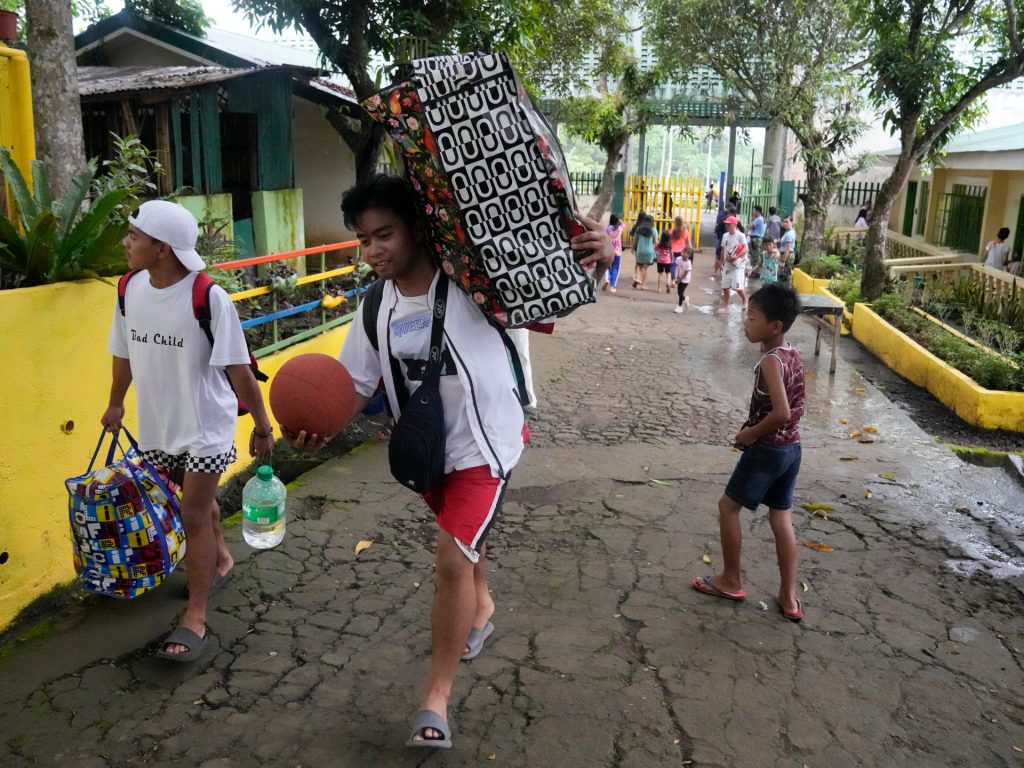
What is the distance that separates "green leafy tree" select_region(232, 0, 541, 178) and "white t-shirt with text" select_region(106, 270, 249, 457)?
253 inches

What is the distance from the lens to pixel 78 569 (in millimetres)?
3379

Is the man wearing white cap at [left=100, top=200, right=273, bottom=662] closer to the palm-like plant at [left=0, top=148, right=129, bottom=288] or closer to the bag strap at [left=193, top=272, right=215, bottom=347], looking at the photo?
the bag strap at [left=193, top=272, right=215, bottom=347]

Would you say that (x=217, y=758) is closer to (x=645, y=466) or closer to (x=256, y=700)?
(x=256, y=700)

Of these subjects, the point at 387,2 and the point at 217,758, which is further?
the point at 387,2

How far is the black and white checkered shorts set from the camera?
3.27m

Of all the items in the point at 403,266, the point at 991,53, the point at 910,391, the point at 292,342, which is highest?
the point at 991,53

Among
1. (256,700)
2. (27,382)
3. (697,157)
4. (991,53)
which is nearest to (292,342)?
(27,382)

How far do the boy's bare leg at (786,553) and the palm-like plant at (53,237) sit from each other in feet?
10.0

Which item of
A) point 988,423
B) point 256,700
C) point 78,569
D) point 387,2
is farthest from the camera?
point 387,2

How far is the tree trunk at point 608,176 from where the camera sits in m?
21.3

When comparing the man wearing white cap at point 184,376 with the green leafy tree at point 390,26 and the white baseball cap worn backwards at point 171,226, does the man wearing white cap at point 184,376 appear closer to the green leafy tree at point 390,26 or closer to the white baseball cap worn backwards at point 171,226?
the white baseball cap worn backwards at point 171,226

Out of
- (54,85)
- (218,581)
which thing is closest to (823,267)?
(54,85)

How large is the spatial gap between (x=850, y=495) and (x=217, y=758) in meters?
4.01

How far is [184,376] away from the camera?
3197mm
